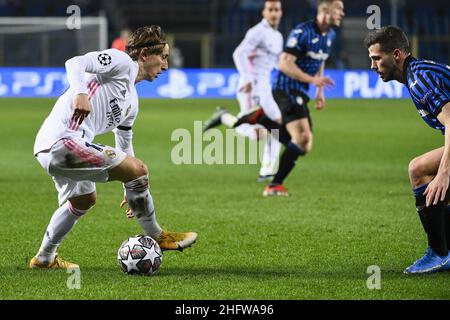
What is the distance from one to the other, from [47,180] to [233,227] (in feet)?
13.8

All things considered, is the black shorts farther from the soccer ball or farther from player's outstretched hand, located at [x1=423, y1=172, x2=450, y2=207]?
player's outstretched hand, located at [x1=423, y1=172, x2=450, y2=207]

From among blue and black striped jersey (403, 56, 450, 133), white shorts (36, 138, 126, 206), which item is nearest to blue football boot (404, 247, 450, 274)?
blue and black striped jersey (403, 56, 450, 133)

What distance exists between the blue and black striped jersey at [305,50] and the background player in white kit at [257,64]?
4.80 ft

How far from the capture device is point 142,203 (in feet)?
20.9

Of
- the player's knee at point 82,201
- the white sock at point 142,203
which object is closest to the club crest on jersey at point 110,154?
the white sock at point 142,203

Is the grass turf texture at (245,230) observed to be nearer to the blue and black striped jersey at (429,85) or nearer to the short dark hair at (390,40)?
the blue and black striped jersey at (429,85)

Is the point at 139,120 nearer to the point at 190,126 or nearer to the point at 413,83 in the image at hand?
the point at 190,126

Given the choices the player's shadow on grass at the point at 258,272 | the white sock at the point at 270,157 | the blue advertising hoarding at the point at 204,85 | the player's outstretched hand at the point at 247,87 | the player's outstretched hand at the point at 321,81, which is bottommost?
the blue advertising hoarding at the point at 204,85

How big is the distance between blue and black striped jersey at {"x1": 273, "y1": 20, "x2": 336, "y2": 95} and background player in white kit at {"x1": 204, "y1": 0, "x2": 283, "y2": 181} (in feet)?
4.80

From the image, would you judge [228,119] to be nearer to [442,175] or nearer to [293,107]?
[293,107]

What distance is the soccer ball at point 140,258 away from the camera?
620cm

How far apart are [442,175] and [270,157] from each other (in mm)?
6725

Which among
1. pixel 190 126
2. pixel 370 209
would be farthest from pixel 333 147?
pixel 370 209

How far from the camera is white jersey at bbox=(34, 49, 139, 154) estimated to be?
5910 millimetres
